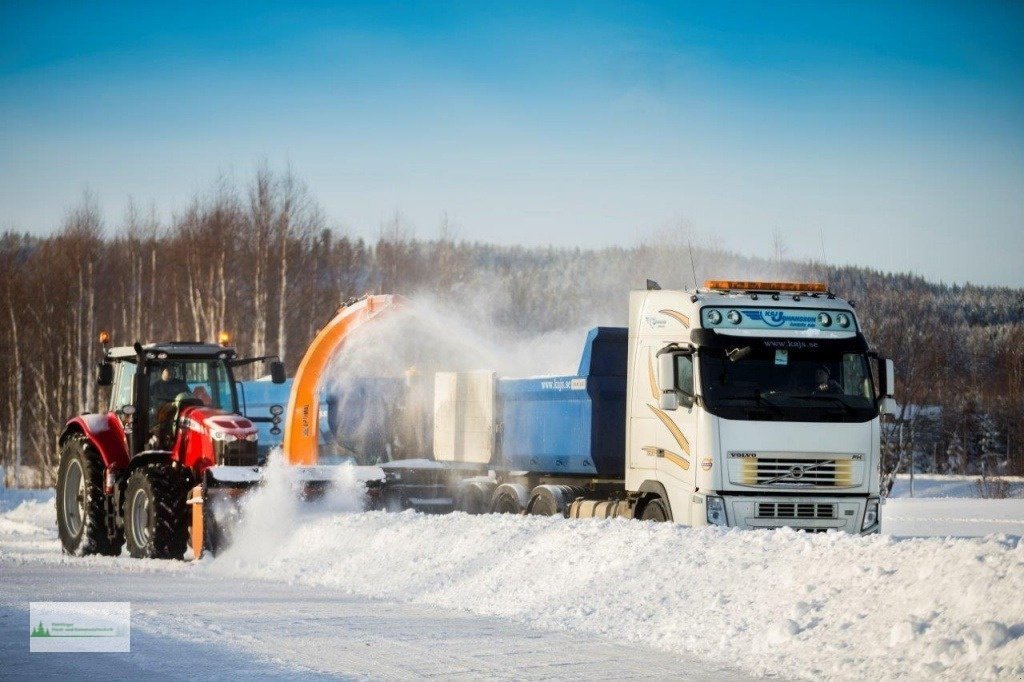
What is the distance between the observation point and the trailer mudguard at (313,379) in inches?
768

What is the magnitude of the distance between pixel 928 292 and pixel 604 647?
72.5 m

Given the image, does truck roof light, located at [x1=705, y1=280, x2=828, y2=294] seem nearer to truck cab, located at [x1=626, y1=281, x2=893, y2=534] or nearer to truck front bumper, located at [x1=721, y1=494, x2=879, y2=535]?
truck cab, located at [x1=626, y1=281, x2=893, y2=534]

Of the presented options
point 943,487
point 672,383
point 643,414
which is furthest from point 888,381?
point 943,487

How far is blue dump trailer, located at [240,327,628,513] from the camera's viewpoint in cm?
1625

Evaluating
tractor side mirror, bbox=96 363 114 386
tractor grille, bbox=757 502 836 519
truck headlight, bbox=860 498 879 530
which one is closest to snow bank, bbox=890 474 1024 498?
truck headlight, bbox=860 498 879 530

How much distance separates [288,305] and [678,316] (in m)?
39.8

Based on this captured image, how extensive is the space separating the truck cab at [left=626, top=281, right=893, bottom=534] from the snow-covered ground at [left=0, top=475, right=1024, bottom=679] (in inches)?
Answer: 50.0

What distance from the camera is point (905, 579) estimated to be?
9.84 meters

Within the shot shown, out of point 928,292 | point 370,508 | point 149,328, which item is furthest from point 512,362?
point 928,292

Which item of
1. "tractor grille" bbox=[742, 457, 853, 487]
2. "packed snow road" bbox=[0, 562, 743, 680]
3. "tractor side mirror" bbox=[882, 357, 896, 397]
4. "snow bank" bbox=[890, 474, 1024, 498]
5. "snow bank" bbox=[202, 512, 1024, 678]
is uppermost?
"tractor side mirror" bbox=[882, 357, 896, 397]

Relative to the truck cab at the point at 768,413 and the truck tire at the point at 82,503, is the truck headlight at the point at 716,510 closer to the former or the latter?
the truck cab at the point at 768,413

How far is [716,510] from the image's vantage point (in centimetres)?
1375

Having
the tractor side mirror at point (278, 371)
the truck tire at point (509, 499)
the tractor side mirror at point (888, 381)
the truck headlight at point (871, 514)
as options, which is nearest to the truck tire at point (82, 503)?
the tractor side mirror at point (278, 371)

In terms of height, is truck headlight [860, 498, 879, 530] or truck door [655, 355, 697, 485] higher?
truck door [655, 355, 697, 485]
